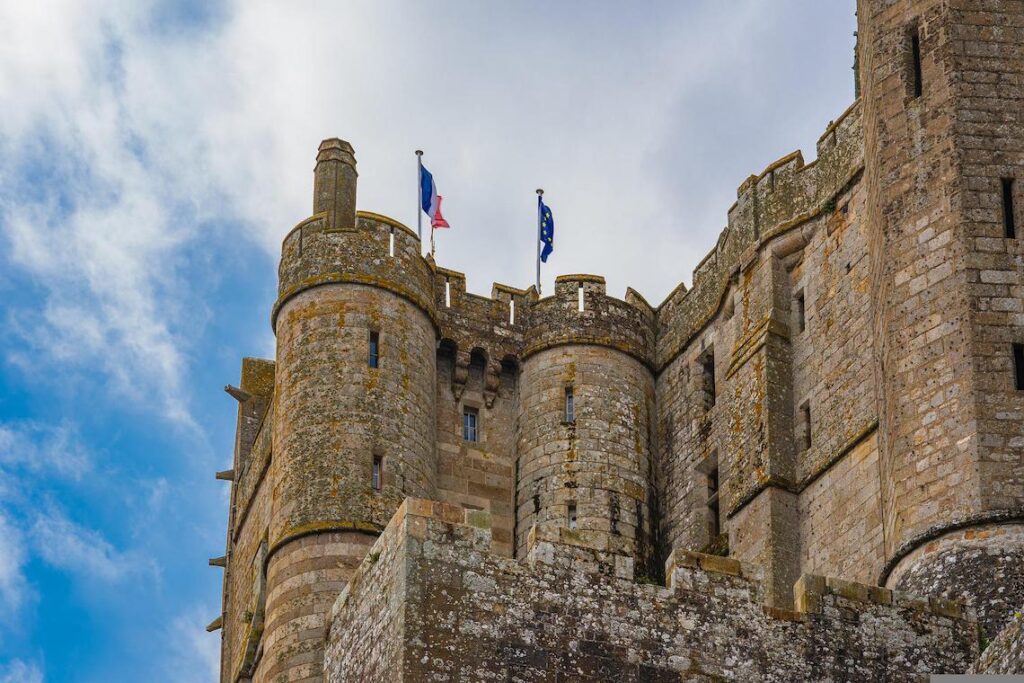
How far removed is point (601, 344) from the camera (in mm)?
36031

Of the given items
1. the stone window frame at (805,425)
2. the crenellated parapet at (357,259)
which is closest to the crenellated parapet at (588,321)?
the crenellated parapet at (357,259)

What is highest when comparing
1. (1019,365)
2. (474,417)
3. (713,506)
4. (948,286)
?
(474,417)

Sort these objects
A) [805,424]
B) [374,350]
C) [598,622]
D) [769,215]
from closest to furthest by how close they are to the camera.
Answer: [598,622] < [805,424] < [769,215] < [374,350]

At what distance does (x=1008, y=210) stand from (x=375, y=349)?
35.4ft

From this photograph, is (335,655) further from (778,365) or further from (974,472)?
(778,365)

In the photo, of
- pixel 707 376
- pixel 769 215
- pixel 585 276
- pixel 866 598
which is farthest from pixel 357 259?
pixel 866 598

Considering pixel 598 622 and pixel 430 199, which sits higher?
pixel 430 199

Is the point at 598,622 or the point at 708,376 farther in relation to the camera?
the point at 708,376

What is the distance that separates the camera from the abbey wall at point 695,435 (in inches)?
904

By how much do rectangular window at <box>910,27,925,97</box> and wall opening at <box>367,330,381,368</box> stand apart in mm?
9535

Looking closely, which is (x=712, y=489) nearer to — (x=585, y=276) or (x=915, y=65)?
(x=585, y=276)

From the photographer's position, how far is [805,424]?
31.7 m

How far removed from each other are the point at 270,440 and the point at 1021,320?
47.0 ft

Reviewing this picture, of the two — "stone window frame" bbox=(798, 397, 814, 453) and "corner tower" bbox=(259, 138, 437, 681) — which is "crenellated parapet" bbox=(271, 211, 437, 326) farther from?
"stone window frame" bbox=(798, 397, 814, 453)
